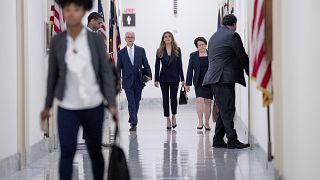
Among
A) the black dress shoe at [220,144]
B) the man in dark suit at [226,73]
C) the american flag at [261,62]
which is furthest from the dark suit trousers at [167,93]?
the american flag at [261,62]

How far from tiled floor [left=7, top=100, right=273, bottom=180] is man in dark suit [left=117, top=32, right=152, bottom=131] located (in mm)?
→ 573

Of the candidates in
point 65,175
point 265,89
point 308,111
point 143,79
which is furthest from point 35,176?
point 143,79

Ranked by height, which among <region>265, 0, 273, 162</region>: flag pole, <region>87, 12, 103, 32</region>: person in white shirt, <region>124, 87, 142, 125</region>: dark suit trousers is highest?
<region>87, 12, 103, 32</region>: person in white shirt

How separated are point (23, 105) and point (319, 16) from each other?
4.34 metres

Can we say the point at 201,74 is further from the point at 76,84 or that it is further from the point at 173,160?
the point at 76,84

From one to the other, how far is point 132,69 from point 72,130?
685 centimetres

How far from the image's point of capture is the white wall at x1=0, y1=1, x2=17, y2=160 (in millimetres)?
6590

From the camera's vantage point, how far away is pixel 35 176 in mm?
6594

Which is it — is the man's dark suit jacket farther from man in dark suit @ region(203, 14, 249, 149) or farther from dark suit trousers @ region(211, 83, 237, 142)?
dark suit trousers @ region(211, 83, 237, 142)

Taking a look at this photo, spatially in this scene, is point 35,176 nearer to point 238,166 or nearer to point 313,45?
point 238,166

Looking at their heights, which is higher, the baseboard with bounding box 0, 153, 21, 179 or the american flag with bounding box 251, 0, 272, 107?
the american flag with bounding box 251, 0, 272, 107

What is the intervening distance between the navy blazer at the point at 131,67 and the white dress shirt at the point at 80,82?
671 centimetres

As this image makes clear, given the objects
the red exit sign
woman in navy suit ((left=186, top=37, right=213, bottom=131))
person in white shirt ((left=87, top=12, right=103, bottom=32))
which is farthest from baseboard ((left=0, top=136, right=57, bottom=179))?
the red exit sign

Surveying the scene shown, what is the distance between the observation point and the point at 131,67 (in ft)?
37.2
